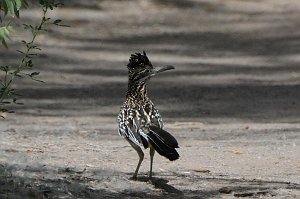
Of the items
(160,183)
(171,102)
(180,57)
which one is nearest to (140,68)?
(160,183)

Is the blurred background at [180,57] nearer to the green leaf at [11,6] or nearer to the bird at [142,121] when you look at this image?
the bird at [142,121]

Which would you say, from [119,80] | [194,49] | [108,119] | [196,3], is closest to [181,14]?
[196,3]

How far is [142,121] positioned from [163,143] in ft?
1.52

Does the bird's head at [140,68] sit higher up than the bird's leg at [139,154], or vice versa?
the bird's head at [140,68]

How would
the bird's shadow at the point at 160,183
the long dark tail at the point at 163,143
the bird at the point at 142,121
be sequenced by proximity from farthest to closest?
the bird's shadow at the point at 160,183 → the bird at the point at 142,121 → the long dark tail at the point at 163,143

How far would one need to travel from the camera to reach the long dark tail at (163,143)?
7750 millimetres

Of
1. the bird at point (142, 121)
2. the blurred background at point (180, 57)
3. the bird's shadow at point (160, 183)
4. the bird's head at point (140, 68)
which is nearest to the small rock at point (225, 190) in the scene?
the bird's shadow at point (160, 183)

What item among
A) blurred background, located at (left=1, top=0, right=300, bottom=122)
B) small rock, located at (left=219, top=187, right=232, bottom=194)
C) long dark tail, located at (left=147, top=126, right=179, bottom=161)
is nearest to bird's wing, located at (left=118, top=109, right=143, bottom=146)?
long dark tail, located at (left=147, top=126, right=179, bottom=161)

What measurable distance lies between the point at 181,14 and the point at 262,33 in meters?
2.20

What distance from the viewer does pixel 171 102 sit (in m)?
14.9

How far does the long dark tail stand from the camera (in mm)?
7750

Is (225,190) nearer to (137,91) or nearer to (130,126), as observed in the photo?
(130,126)

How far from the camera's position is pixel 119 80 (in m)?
16.7

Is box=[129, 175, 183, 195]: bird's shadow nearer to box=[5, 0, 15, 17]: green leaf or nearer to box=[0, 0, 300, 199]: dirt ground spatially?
box=[0, 0, 300, 199]: dirt ground
